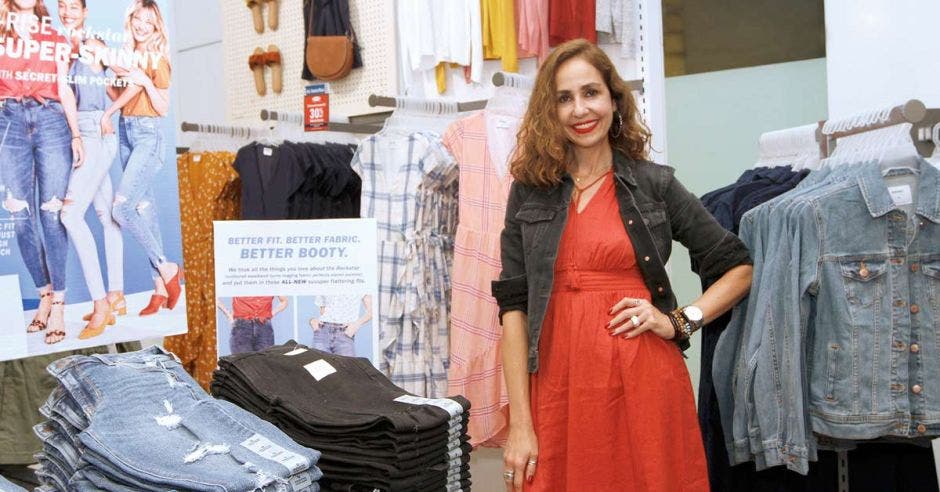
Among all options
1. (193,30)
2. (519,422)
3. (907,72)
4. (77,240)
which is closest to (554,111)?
(519,422)

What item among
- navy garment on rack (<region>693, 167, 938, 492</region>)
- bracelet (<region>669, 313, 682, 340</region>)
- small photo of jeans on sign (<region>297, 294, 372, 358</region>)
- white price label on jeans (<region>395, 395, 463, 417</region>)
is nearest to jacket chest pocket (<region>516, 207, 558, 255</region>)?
bracelet (<region>669, 313, 682, 340</region>)

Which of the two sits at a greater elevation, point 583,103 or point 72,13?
point 72,13

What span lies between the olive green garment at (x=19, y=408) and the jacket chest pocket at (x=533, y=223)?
1942 millimetres

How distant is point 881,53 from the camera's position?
12.3ft

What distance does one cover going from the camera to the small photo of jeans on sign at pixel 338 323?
2582 millimetres

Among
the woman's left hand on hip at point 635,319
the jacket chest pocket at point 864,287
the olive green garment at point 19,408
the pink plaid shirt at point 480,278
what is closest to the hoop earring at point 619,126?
the woman's left hand on hip at point 635,319

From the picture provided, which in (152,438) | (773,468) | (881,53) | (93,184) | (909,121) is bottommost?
(773,468)

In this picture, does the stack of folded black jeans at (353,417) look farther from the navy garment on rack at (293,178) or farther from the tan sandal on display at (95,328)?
the navy garment on rack at (293,178)

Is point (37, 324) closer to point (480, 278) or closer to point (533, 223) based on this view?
point (533, 223)

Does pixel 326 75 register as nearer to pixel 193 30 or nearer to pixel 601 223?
pixel 193 30

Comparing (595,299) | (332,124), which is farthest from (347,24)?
(595,299)

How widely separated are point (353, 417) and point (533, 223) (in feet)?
2.93

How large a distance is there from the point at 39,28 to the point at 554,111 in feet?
3.95

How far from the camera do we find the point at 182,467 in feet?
4.73
